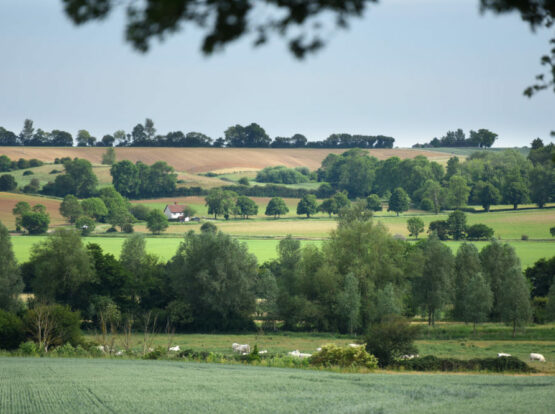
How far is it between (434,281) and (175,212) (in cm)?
8693

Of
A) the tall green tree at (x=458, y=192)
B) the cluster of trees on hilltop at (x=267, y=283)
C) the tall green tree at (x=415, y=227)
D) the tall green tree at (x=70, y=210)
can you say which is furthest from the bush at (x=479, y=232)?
the tall green tree at (x=70, y=210)

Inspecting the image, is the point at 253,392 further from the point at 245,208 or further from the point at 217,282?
the point at 245,208

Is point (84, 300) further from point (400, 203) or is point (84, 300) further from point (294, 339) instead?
point (400, 203)

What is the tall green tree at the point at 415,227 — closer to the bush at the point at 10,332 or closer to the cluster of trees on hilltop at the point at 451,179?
the cluster of trees on hilltop at the point at 451,179

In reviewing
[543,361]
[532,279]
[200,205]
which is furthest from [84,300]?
[200,205]

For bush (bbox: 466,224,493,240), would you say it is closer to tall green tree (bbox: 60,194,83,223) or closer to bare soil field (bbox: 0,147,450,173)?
tall green tree (bbox: 60,194,83,223)

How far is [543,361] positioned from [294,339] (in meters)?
24.0

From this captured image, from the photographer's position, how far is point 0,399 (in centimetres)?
2106

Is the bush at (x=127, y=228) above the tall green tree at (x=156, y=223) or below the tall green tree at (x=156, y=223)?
below

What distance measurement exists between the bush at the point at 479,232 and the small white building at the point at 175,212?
63506 millimetres

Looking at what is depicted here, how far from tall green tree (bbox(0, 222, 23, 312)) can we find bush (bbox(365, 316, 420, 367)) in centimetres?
4270

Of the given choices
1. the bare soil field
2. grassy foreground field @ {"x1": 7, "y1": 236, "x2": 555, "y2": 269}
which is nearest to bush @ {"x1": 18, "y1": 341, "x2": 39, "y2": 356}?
grassy foreground field @ {"x1": 7, "y1": 236, "x2": 555, "y2": 269}

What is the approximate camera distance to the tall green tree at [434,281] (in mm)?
65875

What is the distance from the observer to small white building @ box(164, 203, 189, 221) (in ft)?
466
